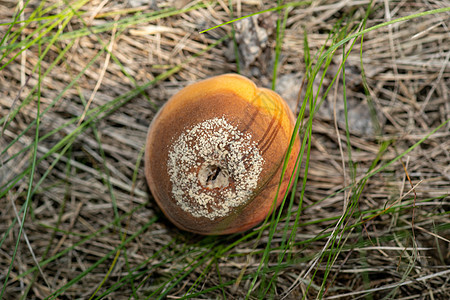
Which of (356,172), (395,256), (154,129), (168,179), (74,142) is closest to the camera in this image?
(168,179)

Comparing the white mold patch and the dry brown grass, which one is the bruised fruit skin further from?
the dry brown grass

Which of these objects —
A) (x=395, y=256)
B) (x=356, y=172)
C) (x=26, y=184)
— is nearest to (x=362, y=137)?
(x=356, y=172)

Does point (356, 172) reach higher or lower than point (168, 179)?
lower

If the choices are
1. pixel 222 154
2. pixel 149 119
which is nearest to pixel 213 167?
pixel 222 154

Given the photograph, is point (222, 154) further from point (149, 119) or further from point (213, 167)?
point (149, 119)

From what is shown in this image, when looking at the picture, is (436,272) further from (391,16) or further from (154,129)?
(154,129)

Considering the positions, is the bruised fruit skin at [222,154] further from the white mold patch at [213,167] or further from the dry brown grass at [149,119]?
the dry brown grass at [149,119]
